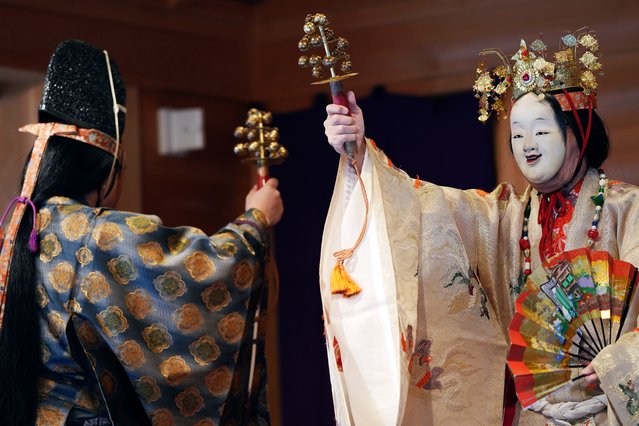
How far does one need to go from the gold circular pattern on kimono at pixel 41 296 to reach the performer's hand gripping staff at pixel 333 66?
3.09ft

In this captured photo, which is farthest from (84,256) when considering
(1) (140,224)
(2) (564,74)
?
(2) (564,74)

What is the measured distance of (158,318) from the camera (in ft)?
10.5

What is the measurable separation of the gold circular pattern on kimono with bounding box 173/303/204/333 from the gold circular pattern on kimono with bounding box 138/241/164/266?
159 millimetres

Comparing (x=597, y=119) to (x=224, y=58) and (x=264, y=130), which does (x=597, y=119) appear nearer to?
(x=264, y=130)

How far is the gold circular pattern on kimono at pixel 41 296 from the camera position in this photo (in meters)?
3.18

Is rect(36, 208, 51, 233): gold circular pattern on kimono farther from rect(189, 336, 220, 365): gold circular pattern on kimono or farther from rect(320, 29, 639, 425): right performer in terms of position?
rect(320, 29, 639, 425): right performer

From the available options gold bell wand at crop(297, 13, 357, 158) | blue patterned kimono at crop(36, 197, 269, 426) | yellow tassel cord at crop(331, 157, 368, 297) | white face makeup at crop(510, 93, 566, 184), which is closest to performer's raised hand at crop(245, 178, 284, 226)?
blue patterned kimono at crop(36, 197, 269, 426)

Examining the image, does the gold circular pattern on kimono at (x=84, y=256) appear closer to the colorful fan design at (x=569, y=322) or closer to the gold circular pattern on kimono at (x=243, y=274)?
the gold circular pattern on kimono at (x=243, y=274)

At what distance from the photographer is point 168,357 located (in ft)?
10.5

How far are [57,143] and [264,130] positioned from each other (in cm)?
71

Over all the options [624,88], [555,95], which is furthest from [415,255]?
[624,88]

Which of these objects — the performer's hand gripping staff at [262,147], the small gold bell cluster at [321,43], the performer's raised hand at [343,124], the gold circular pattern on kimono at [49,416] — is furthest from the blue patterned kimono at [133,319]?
the small gold bell cluster at [321,43]

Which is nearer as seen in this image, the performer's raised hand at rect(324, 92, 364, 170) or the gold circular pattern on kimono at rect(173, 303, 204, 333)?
the performer's raised hand at rect(324, 92, 364, 170)

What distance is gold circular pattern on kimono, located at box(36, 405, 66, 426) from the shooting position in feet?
10.1
